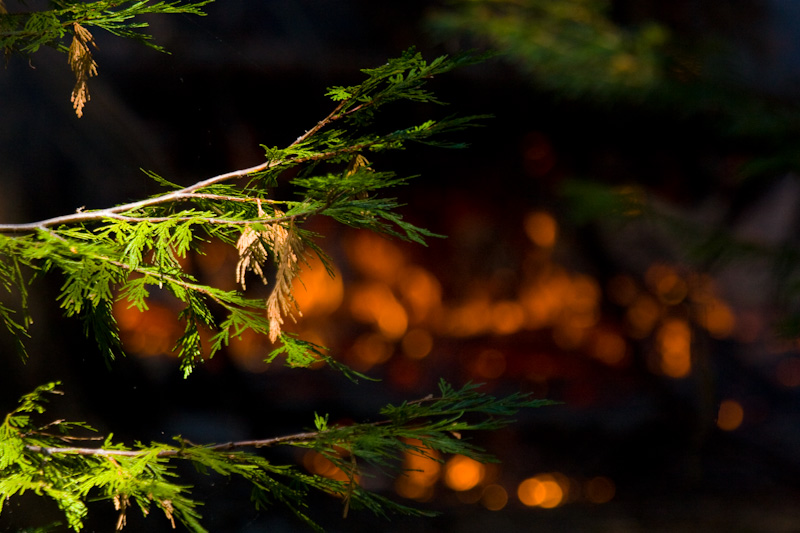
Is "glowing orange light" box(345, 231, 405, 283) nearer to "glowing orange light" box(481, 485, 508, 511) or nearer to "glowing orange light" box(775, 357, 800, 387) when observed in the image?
"glowing orange light" box(481, 485, 508, 511)

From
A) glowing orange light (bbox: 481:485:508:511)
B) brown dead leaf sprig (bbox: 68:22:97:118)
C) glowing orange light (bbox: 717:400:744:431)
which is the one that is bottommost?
glowing orange light (bbox: 481:485:508:511)

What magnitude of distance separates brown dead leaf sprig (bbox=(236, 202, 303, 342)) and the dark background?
128 cm

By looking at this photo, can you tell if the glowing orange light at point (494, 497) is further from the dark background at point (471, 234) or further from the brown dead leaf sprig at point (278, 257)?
the brown dead leaf sprig at point (278, 257)

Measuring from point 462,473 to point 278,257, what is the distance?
3122 mm

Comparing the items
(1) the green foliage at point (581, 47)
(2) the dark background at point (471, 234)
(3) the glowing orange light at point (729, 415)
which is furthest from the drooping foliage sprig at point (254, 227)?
(3) the glowing orange light at point (729, 415)

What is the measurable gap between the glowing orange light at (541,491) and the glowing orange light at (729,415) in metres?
1.18

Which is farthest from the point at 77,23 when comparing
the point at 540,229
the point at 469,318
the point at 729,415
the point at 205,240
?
the point at 729,415

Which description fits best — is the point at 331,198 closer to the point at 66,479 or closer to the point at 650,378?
the point at 66,479

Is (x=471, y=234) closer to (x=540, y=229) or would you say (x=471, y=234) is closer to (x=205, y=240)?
(x=540, y=229)

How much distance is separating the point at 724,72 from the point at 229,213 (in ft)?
3.25

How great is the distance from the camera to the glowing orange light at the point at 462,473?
4.05 metres

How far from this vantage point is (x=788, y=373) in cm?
467

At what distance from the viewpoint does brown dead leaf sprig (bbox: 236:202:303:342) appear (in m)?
1.19

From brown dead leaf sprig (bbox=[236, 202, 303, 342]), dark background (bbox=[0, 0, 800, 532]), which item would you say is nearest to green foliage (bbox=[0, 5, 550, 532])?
brown dead leaf sprig (bbox=[236, 202, 303, 342])
